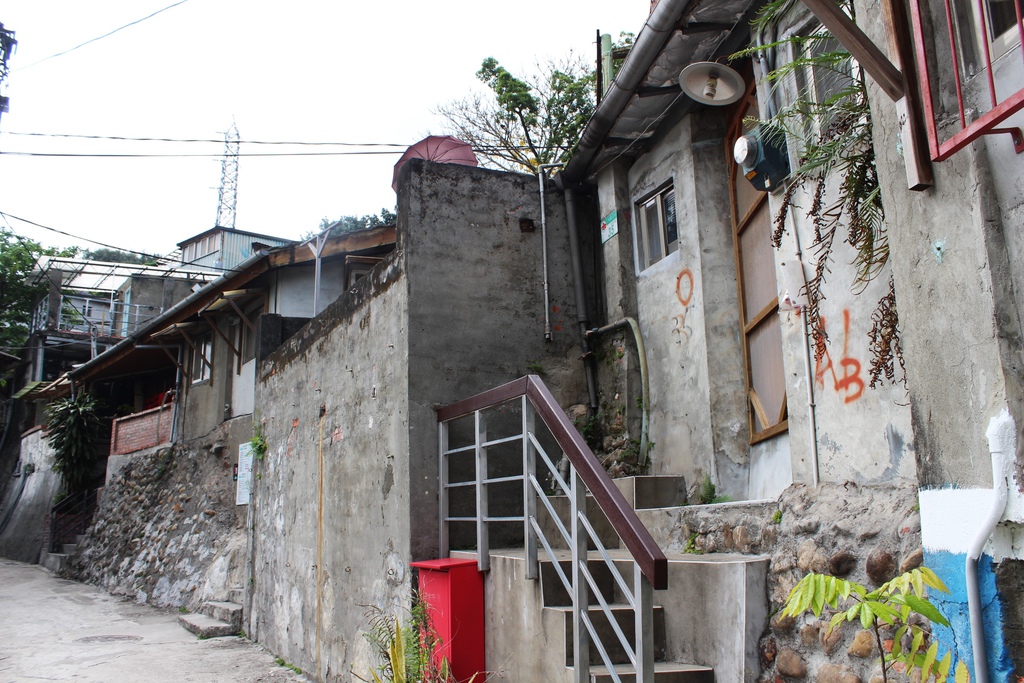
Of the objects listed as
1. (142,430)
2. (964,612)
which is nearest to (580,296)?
(964,612)

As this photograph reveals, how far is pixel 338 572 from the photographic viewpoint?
6.77 m

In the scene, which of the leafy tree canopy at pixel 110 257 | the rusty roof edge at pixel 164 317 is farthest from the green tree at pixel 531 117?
the leafy tree canopy at pixel 110 257

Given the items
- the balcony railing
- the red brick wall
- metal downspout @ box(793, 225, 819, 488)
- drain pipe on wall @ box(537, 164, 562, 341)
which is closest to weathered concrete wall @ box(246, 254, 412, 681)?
drain pipe on wall @ box(537, 164, 562, 341)

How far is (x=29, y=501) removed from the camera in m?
22.4

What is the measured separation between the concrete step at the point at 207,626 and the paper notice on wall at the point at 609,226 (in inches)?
274

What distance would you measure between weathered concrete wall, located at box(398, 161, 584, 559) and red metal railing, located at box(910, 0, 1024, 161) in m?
3.68

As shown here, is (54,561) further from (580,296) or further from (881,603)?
(881,603)

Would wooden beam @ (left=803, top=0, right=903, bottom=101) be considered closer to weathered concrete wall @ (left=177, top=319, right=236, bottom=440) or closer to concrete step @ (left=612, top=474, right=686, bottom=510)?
concrete step @ (left=612, top=474, right=686, bottom=510)

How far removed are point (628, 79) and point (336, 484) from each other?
4090 mm

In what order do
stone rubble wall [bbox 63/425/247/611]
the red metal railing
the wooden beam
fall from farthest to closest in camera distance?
stone rubble wall [bbox 63/425/247/611] → the wooden beam → the red metal railing

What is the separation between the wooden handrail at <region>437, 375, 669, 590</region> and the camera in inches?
120

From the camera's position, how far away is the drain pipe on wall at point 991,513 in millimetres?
2416

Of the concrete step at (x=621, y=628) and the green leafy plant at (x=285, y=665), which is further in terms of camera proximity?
the green leafy plant at (x=285, y=665)

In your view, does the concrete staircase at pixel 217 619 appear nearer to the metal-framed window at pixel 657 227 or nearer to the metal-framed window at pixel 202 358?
the metal-framed window at pixel 202 358
